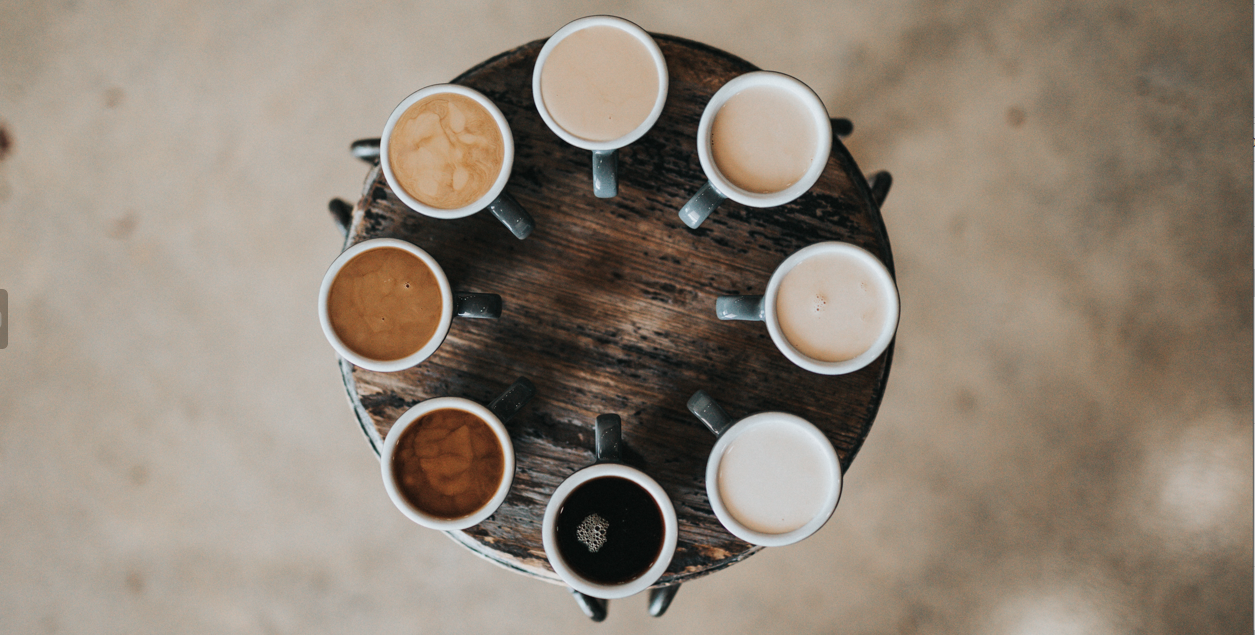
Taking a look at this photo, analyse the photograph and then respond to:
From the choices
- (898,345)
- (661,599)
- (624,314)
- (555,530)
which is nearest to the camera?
(555,530)

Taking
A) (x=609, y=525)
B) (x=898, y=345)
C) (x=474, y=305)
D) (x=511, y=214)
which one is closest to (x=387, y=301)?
(x=474, y=305)

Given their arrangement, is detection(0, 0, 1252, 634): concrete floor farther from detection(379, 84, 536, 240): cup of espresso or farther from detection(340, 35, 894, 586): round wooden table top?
detection(379, 84, 536, 240): cup of espresso

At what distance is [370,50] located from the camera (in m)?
1.80

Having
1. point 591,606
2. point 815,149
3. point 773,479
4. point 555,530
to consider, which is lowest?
point 591,606

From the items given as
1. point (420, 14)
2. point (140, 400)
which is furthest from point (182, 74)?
point (140, 400)

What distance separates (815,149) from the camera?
0.95 metres

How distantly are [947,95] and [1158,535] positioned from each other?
4.71 ft

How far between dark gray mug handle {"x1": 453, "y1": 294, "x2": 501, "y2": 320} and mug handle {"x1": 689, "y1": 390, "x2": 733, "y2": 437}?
36 cm

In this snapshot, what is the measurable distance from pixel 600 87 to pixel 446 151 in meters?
0.27

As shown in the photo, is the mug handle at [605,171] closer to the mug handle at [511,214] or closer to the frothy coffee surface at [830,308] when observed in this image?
the mug handle at [511,214]

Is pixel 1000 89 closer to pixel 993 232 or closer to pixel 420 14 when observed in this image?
pixel 993 232

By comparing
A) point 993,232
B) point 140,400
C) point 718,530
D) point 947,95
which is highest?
point 947,95

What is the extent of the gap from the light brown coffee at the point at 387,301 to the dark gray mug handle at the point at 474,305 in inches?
1.0

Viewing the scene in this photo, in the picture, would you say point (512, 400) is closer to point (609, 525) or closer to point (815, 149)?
point (609, 525)
